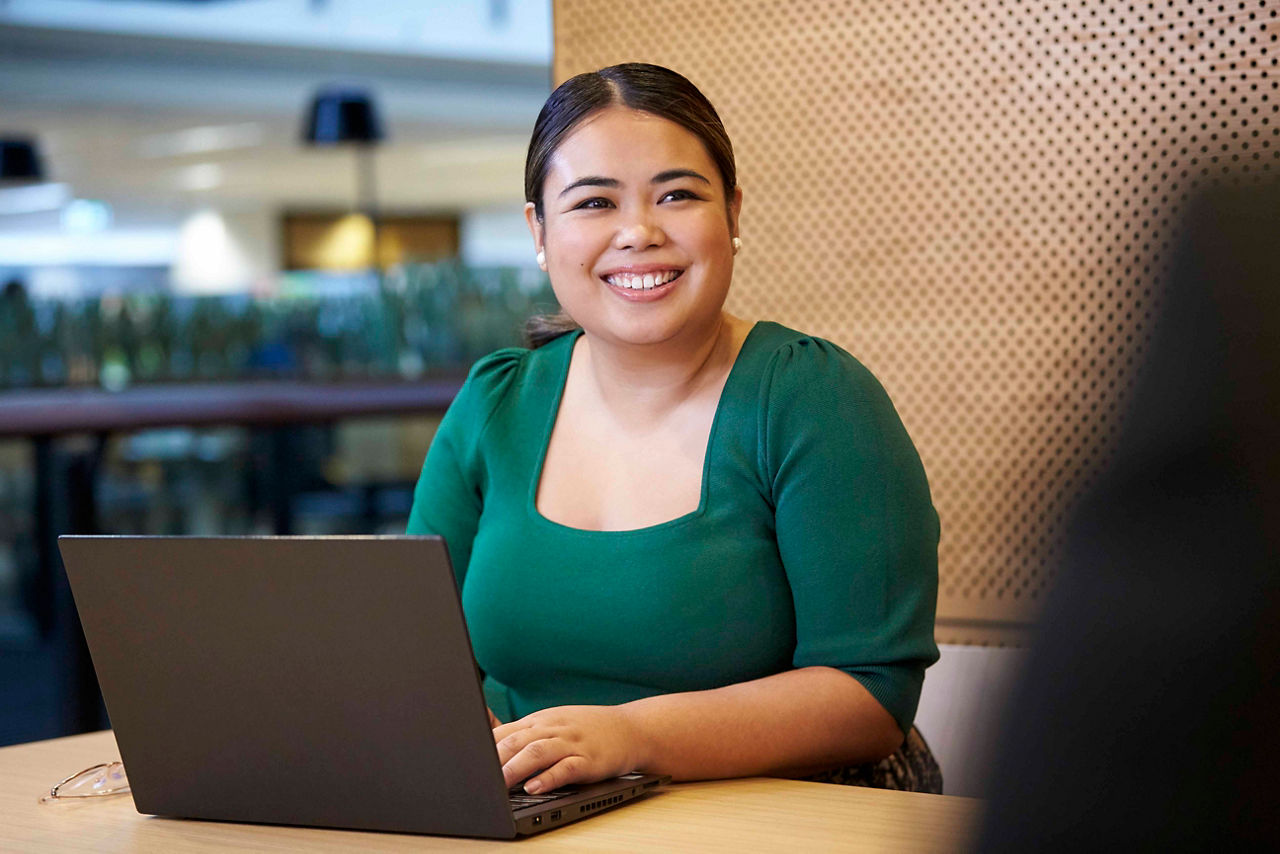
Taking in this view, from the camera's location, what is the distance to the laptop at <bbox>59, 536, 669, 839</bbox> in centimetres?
87

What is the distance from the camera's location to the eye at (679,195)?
4.37 feet

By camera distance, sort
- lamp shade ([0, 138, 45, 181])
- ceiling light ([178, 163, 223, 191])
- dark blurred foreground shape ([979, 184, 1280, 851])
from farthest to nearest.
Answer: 1. ceiling light ([178, 163, 223, 191])
2. lamp shade ([0, 138, 45, 181])
3. dark blurred foreground shape ([979, 184, 1280, 851])

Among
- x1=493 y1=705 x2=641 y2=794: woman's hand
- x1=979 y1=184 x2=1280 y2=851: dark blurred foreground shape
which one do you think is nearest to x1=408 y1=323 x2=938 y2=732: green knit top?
x1=493 y1=705 x2=641 y2=794: woman's hand

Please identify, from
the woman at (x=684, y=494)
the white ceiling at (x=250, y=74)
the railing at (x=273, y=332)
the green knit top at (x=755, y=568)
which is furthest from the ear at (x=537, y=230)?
the white ceiling at (x=250, y=74)

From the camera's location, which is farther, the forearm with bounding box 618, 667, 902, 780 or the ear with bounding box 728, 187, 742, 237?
the ear with bounding box 728, 187, 742, 237

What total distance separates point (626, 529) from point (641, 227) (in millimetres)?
285

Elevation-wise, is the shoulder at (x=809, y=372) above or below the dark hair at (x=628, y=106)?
below

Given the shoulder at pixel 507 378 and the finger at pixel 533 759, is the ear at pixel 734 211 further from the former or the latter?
the finger at pixel 533 759

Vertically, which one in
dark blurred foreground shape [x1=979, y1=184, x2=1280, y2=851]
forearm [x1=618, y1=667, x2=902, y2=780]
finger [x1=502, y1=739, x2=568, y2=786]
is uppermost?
dark blurred foreground shape [x1=979, y1=184, x2=1280, y2=851]

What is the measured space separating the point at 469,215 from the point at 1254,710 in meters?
15.9

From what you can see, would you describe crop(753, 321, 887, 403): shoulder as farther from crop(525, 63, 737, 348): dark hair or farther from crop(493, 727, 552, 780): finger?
crop(493, 727, 552, 780): finger

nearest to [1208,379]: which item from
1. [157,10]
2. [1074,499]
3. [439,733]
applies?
[1074,499]

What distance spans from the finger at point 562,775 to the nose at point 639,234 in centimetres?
51

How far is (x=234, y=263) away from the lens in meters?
15.1
